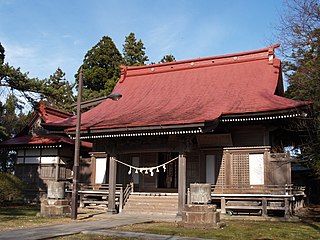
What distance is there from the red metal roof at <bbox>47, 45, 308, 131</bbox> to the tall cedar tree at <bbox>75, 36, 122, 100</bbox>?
1155cm

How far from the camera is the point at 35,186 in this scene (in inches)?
923

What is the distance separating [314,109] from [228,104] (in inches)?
144

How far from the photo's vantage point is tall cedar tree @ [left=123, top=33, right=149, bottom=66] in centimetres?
3946

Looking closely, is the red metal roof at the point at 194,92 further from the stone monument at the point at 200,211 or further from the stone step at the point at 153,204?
the stone step at the point at 153,204

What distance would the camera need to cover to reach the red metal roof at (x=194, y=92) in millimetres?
15711

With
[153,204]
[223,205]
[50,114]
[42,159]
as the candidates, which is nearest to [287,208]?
[223,205]

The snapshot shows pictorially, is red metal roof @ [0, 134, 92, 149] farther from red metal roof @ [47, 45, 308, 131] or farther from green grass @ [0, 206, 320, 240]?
green grass @ [0, 206, 320, 240]

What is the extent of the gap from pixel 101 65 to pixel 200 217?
2703cm

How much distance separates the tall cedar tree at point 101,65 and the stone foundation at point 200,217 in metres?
24.6

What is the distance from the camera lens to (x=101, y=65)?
3628 cm

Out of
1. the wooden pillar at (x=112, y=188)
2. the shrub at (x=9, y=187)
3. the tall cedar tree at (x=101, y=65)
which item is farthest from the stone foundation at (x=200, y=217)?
the tall cedar tree at (x=101, y=65)

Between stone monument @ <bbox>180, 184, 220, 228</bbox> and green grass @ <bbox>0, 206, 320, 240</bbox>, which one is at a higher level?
stone monument @ <bbox>180, 184, 220, 228</bbox>

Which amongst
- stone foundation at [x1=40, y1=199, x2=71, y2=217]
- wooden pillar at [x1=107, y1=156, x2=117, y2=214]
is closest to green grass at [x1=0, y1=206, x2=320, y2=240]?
stone foundation at [x1=40, y1=199, x2=71, y2=217]

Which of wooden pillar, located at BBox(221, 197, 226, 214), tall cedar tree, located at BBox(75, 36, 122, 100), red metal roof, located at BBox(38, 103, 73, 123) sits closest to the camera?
wooden pillar, located at BBox(221, 197, 226, 214)
